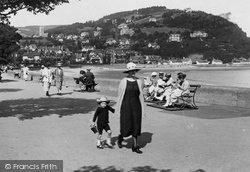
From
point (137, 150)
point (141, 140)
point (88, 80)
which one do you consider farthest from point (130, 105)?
point (88, 80)

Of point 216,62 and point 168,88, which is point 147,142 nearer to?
point 168,88

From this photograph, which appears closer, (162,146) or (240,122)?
(162,146)

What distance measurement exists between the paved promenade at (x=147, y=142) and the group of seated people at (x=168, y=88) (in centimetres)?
78

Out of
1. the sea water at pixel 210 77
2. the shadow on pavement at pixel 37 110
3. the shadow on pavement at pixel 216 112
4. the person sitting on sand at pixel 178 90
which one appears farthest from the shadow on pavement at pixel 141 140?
the sea water at pixel 210 77

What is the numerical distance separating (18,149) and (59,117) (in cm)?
376

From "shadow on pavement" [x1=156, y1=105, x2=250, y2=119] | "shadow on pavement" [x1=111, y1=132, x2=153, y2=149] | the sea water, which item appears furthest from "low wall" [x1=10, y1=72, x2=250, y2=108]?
the sea water

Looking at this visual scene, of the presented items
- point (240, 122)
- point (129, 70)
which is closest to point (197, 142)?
point (129, 70)

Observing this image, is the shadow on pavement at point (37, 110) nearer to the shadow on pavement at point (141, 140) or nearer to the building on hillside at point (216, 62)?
the shadow on pavement at point (141, 140)

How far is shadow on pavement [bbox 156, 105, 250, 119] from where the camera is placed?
1012cm

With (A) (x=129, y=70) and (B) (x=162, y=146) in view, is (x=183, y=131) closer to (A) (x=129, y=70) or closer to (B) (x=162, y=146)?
(B) (x=162, y=146)

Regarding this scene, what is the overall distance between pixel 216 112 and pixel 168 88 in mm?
2146

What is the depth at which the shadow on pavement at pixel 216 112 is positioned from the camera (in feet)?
33.2

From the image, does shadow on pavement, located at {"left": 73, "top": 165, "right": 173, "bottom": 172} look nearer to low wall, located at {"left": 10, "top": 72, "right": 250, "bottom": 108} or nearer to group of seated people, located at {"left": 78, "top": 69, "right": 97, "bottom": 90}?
low wall, located at {"left": 10, "top": 72, "right": 250, "bottom": 108}

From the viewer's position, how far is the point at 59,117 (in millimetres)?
10070
